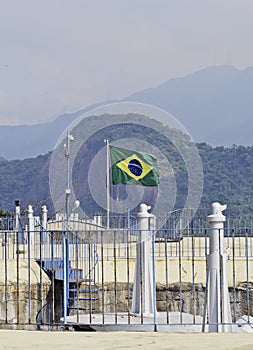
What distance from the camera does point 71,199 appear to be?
Answer: 29.4 meters

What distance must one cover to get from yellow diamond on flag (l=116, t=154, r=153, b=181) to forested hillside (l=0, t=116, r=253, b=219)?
6.75ft

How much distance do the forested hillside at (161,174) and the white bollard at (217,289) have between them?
13671 mm

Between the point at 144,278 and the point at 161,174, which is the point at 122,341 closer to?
the point at 144,278

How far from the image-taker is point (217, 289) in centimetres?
1131

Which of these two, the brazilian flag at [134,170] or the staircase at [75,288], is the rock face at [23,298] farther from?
the brazilian flag at [134,170]

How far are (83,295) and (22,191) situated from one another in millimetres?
74115

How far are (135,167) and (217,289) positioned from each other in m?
11.5

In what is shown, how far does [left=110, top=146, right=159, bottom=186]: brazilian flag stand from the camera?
22641 mm

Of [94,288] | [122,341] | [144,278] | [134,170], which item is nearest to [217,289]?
[144,278]

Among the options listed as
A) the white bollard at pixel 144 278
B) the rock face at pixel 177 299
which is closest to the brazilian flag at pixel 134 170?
the rock face at pixel 177 299

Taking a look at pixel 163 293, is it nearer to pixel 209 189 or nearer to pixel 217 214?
pixel 217 214

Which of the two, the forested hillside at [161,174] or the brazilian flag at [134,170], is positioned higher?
the forested hillside at [161,174]

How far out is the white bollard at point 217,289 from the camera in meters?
11.3

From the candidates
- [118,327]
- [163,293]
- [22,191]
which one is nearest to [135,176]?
[163,293]
